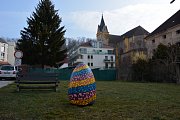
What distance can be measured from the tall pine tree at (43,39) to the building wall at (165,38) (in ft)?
54.6

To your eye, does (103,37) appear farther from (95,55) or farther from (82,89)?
(82,89)

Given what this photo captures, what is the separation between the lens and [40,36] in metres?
40.4

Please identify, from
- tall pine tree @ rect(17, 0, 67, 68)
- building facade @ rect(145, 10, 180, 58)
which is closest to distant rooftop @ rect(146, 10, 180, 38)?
building facade @ rect(145, 10, 180, 58)

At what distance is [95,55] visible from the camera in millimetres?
94625

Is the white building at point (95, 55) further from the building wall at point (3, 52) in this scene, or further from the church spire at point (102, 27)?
the building wall at point (3, 52)

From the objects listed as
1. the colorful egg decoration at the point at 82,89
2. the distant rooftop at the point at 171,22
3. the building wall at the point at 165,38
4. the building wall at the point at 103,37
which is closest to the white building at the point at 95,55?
the building wall at the point at 103,37

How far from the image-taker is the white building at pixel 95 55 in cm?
9300

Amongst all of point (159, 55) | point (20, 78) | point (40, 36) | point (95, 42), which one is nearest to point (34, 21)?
point (40, 36)

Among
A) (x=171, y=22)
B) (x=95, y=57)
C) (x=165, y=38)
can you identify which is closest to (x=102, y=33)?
(x=95, y=57)

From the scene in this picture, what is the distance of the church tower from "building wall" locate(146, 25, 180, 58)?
196 feet

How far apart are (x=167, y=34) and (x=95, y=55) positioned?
52149mm

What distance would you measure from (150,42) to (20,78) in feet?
130

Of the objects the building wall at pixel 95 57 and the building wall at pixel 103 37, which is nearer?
the building wall at pixel 95 57

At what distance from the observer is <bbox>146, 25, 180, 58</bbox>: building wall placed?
4133cm
